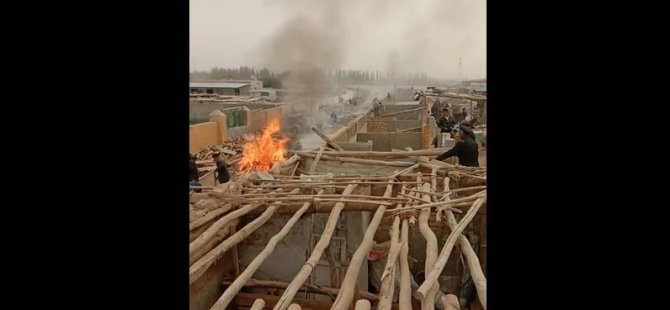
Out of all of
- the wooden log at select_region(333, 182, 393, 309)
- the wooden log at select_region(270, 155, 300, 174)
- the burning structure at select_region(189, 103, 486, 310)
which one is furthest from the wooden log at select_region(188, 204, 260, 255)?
the wooden log at select_region(270, 155, 300, 174)

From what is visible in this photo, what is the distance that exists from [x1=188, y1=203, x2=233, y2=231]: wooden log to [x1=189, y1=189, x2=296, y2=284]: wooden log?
20 centimetres

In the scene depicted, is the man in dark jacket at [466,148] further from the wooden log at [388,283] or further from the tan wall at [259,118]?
the tan wall at [259,118]

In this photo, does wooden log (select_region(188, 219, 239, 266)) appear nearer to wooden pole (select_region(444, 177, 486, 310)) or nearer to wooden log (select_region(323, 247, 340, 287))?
wooden log (select_region(323, 247, 340, 287))

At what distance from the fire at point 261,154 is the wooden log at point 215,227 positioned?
3.02 metres

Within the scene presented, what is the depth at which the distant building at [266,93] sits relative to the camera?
14336 millimetres

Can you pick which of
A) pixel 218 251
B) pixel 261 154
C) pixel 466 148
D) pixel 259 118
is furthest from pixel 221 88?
pixel 218 251

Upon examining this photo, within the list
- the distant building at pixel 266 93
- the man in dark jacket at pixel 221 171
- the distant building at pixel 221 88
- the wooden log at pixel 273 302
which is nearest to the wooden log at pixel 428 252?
the wooden log at pixel 273 302

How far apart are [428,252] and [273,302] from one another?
1.21 meters

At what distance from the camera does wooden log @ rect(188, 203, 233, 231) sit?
10.3 feet

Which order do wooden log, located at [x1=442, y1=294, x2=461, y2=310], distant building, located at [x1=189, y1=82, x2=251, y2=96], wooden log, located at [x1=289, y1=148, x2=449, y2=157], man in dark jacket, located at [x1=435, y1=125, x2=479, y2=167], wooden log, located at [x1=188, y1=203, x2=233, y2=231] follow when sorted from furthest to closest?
distant building, located at [x1=189, y1=82, x2=251, y2=96]
wooden log, located at [x1=289, y1=148, x2=449, y2=157]
man in dark jacket, located at [x1=435, y1=125, x2=479, y2=167]
wooden log, located at [x1=188, y1=203, x2=233, y2=231]
wooden log, located at [x1=442, y1=294, x2=461, y2=310]
